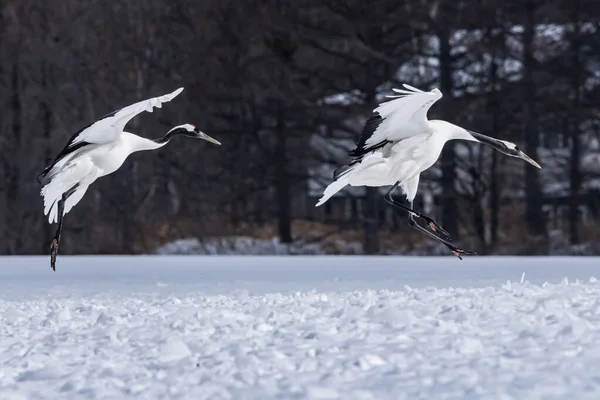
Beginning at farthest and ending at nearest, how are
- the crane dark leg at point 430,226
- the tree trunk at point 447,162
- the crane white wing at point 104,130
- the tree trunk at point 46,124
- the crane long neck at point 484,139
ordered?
1. the tree trunk at point 46,124
2. the tree trunk at point 447,162
3. the crane dark leg at point 430,226
4. the crane long neck at point 484,139
5. the crane white wing at point 104,130

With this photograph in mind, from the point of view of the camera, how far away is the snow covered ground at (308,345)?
252 inches

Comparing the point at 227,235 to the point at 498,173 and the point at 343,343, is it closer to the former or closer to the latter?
the point at 498,173

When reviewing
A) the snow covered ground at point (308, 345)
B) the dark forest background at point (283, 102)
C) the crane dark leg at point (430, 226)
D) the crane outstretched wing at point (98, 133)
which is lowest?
the snow covered ground at point (308, 345)

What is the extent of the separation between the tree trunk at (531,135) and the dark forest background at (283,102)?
0.04 m

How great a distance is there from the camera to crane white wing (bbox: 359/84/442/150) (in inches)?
413

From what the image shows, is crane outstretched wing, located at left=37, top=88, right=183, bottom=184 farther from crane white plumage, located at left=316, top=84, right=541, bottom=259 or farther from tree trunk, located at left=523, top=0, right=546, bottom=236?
tree trunk, located at left=523, top=0, right=546, bottom=236

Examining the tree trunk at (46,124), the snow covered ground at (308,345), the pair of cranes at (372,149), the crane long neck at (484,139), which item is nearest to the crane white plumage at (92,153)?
the pair of cranes at (372,149)

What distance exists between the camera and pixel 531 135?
81.6 feet

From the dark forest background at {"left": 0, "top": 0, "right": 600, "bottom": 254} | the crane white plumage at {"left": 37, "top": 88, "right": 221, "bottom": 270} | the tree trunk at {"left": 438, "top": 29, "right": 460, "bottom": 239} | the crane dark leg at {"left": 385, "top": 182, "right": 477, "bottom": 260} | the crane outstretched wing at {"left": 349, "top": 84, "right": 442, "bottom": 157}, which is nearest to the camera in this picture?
the crane outstretched wing at {"left": 349, "top": 84, "right": 442, "bottom": 157}

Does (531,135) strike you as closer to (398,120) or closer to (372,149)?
(372,149)

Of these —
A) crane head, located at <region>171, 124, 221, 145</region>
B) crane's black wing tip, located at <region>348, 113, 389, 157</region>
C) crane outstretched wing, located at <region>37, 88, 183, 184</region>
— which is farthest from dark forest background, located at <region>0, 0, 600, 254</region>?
crane outstretched wing, located at <region>37, 88, 183, 184</region>

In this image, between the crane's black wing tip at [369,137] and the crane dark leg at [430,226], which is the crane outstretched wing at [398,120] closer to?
the crane's black wing tip at [369,137]

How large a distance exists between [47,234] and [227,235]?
4085mm

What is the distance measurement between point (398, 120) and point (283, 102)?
50.1ft
